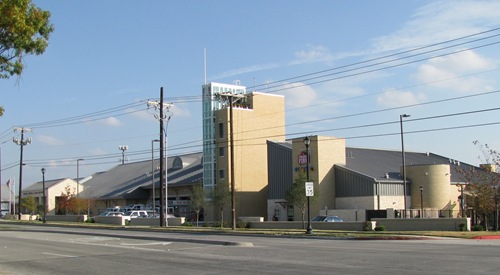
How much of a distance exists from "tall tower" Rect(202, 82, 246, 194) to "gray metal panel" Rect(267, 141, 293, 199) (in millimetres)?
7611

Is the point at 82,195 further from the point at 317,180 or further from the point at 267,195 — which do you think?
the point at 317,180

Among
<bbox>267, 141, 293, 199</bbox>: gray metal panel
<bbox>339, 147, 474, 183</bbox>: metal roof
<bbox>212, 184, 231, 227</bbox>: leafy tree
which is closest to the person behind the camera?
<bbox>212, 184, 231, 227</bbox>: leafy tree

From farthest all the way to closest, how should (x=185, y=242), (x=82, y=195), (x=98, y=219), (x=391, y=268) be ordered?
1. (x=82, y=195)
2. (x=98, y=219)
3. (x=185, y=242)
4. (x=391, y=268)

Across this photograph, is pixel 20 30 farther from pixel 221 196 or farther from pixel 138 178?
pixel 138 178

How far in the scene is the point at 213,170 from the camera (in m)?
70.4

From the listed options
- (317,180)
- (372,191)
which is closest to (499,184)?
(372,191)

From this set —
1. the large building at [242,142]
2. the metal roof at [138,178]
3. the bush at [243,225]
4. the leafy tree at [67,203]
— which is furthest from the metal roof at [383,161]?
the leafy tree at [67,203]

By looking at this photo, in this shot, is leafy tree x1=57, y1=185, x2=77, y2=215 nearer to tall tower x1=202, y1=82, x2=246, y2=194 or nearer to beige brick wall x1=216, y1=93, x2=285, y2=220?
tall tower x1=202, y1=82, x2=246, y2=194

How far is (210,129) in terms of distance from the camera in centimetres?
7075

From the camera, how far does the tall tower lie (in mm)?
70375

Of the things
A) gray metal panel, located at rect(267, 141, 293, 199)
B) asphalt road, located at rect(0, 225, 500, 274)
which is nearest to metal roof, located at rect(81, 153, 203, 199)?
gray metal panel, located at rect(267, 141, 293, 199)

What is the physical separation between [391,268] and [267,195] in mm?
55023

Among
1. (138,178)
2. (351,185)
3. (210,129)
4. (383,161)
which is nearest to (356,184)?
(351,185)

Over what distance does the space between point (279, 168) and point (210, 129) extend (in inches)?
428
